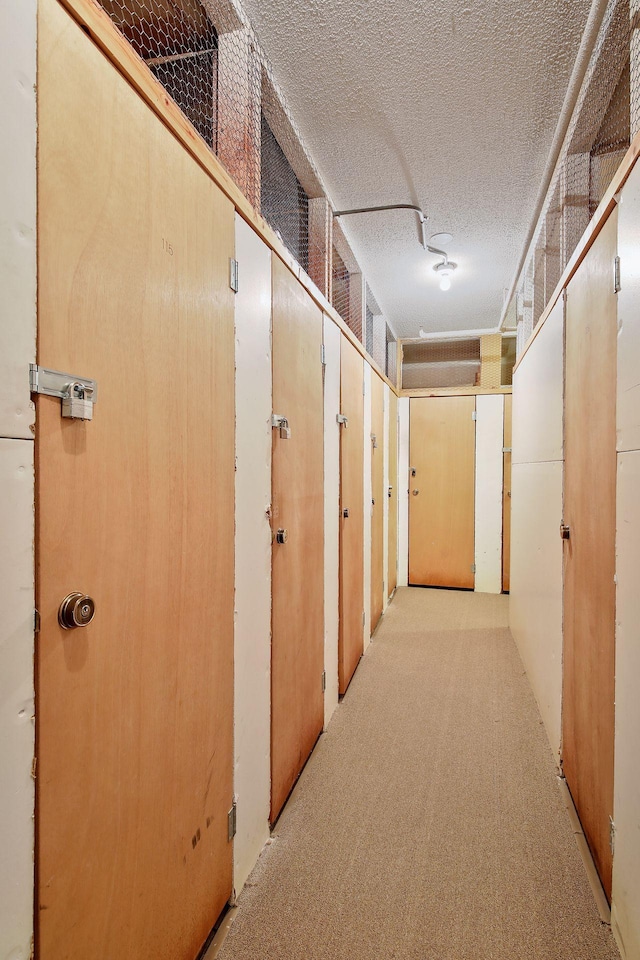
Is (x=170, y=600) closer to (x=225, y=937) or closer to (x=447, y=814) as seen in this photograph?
(x=225, y=937)

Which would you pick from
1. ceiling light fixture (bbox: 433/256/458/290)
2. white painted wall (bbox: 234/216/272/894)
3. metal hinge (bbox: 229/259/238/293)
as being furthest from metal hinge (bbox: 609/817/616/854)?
ceiling light fixture (bbox: 433/256/458/290)

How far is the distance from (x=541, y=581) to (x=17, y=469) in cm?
238

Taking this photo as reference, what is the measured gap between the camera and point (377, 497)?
373 cm

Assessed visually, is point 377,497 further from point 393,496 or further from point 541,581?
point 541,581

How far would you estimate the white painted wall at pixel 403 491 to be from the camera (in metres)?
4.98

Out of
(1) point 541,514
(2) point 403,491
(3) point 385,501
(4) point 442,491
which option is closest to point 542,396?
(1) point 541,514

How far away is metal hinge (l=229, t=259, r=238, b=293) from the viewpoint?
1316 millimetres

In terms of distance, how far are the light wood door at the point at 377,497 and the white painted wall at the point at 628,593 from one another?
2310 mm

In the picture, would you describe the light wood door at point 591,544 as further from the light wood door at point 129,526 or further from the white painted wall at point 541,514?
the light wood door at point 129,526

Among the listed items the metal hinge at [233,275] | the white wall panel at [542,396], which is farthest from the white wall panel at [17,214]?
the white wall panel at [542,396]

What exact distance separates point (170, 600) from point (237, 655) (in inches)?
16.7

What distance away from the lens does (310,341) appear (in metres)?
2.05

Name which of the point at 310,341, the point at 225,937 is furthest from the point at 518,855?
the point at 310,341

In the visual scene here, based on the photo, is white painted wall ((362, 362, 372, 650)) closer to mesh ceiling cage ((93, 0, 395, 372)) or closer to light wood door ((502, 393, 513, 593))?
mesh ceiling cage ((93, 0, 395, 372))
